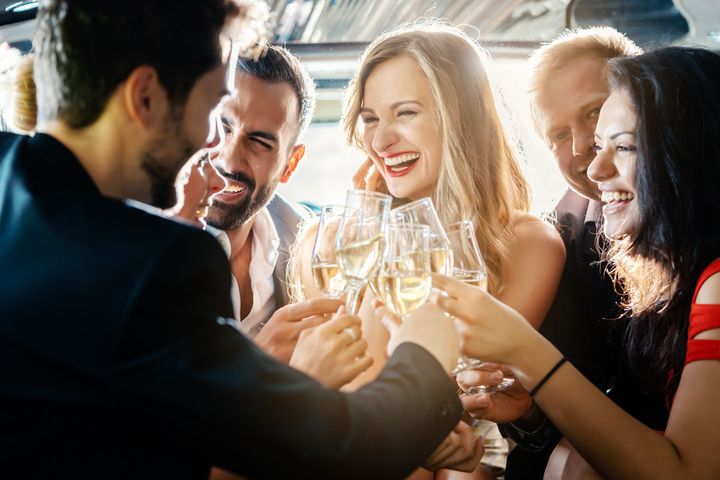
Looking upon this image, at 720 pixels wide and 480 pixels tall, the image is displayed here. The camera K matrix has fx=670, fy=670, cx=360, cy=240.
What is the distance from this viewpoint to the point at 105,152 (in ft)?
3.33

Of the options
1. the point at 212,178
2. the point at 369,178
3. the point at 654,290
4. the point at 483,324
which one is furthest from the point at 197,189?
the point at 654,290

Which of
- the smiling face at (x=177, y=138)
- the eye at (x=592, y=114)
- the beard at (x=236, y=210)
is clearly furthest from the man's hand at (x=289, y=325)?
the eye at (x=592, y=114)

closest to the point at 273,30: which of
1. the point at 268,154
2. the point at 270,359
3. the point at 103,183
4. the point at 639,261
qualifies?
the point at 268,154

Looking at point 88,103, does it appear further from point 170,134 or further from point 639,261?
point 639,261

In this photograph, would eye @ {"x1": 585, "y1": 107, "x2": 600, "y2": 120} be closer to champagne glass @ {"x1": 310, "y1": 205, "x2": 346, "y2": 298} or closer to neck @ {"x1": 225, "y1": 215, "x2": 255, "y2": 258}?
champagne glass @ {"x1": 310, "y1": 205, "x2": 346, "y2": 298}

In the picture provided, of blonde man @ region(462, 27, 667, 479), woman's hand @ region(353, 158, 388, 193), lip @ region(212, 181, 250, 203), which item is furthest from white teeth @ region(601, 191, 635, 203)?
lip @ region(212, 181, 250, 203)

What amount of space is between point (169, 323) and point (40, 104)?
0.49 meters

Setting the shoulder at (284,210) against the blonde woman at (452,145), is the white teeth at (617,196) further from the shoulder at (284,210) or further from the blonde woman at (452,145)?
the shoulder at (284,210)

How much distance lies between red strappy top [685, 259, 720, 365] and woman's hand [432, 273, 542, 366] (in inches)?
12.7

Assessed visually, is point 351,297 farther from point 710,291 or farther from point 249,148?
point 249,148

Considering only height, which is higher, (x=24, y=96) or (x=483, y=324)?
(x=24, y=96)

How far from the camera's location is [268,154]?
8.88 feet

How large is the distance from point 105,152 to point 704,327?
3.75ft

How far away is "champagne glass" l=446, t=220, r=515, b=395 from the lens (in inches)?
53.6
